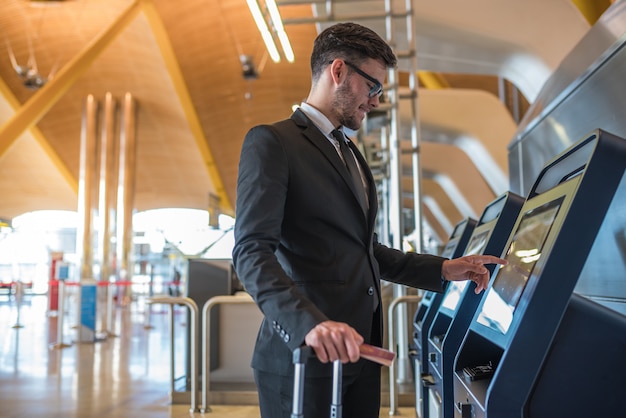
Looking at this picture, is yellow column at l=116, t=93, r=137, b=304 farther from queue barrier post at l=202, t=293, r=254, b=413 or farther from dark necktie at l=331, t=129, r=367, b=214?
dark necktie at l=331, t=129, r=367, b=214

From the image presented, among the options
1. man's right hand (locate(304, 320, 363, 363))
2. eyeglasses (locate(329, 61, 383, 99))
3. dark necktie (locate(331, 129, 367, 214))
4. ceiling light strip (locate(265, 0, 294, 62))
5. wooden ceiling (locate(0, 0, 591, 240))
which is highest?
wooden ceiling (locate(0, 0, 591, 240))

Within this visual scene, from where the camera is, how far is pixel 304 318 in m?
1.29

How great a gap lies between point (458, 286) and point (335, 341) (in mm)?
1349

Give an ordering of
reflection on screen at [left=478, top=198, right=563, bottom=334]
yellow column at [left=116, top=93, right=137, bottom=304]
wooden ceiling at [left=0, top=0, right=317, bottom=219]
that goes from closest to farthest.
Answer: reflection on screen at [left=478, top=198, right=563, bottom=334] → wooden ceiling at [left=0, top=0, right=317, bottom=219] → yellow column at [left=116, top=93, right=137, bottom=304]

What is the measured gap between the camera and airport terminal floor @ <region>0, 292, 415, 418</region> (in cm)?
503

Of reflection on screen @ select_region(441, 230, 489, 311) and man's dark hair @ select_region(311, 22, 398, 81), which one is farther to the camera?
reflection on screen @ select_region(441, 230, 489, 311)

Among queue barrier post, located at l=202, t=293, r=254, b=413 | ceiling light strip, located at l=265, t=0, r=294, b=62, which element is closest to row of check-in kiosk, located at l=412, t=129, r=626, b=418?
ceiling light strip, located at l=265, t=0, r=294, b=62

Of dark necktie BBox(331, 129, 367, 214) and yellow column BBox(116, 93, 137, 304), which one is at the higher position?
yellow column BBox(116, 93, 137, 304)

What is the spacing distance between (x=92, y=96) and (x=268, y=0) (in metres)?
16.5

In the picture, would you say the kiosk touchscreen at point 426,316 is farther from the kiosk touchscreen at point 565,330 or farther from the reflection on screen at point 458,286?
the kiosk touchscreen at point 565,330

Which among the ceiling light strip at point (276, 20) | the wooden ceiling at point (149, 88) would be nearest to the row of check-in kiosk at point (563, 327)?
the ceiling light strip at point (276, 20)

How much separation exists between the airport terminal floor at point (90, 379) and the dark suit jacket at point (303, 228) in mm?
3473

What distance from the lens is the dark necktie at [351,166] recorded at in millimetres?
1642

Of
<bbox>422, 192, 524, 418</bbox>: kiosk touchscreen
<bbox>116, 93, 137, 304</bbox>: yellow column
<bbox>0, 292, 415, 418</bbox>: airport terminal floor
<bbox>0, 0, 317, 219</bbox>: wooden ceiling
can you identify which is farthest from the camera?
<bbox>116, 93, 137, 304</bbox>: yellow column
